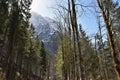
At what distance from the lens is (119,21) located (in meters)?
33.6

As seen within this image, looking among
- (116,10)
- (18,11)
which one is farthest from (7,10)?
(116,10)

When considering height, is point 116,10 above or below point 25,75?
above

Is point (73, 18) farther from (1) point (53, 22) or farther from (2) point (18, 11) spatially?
(2) point (18, 11)

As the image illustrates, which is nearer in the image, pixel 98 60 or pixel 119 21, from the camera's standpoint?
pixel 119 21

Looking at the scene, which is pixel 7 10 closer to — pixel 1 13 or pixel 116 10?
pixel 1 13

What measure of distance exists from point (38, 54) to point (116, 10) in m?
29.6

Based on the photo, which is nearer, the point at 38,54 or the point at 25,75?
the point at 25,75

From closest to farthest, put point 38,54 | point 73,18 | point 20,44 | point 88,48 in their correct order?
point 73,18
point 20,44
point 88,48
point 38,54

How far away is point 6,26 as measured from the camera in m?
35.7

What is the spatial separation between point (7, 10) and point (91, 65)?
2523cm

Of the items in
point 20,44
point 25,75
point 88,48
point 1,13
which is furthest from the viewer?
point 25,75

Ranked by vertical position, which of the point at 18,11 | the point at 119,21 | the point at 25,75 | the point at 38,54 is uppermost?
the point at 18,11

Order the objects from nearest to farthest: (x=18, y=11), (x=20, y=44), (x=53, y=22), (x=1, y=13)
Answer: (x=53, y=22)
(x=1, y=13)
(x=18, y=11)
(x=20, y=44)

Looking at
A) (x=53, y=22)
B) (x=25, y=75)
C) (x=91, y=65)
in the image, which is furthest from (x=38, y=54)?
(x=53, y=22)
